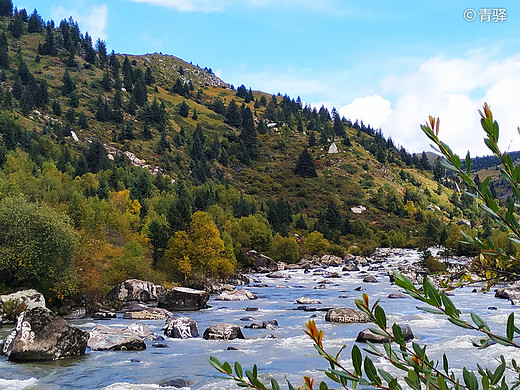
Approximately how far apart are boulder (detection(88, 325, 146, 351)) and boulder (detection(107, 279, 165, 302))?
14.1 meters

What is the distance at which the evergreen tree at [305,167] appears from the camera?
544ft

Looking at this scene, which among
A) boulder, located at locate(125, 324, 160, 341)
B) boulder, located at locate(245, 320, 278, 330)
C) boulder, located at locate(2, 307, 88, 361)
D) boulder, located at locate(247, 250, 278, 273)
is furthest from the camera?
boulder, located at locate(247, 250, 278, 273)

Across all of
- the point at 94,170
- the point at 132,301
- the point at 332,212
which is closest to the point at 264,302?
the point at 132,301

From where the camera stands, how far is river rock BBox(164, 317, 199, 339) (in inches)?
939

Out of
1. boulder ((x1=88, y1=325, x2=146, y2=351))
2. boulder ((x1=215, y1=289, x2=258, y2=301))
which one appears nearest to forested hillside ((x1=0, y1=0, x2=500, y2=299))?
boulder ((x1=215, y1=289, x2=258, y2=301))

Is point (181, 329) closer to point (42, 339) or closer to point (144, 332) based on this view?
point (144, 332)

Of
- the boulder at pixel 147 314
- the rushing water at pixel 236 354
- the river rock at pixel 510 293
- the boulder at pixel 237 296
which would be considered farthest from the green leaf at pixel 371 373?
the boulder at pixel 237 296

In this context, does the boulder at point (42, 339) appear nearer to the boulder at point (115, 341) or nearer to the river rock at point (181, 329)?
the boulder at point (115, 341)

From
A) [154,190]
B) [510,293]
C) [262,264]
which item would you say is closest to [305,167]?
[154,190]

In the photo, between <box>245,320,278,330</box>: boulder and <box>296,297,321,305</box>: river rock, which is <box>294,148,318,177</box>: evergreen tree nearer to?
<box>296,297,321,305</box>: river rock

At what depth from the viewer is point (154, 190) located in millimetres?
98250

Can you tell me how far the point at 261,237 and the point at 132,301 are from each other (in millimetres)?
46427

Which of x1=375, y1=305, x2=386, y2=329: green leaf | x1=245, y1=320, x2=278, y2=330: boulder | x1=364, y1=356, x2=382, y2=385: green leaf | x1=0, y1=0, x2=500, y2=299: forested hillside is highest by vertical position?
x1=0, y1=0, x2=500, y2=299: forested hillside

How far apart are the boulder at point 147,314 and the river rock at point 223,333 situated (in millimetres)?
7351
